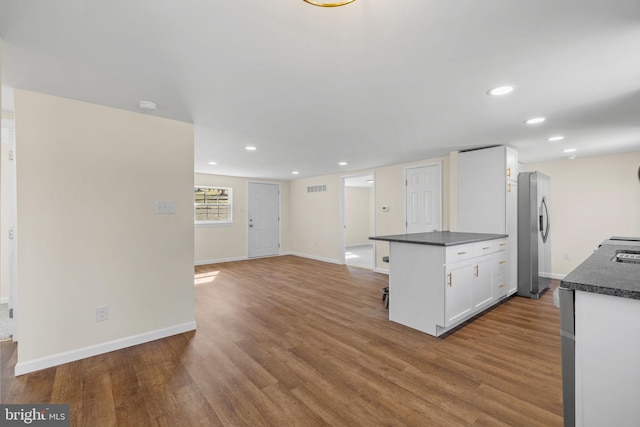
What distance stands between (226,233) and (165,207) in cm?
433

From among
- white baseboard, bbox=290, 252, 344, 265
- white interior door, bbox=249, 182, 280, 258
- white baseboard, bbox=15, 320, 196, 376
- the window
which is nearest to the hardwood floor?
white baseboard, bbox=15, 320, 196, 376

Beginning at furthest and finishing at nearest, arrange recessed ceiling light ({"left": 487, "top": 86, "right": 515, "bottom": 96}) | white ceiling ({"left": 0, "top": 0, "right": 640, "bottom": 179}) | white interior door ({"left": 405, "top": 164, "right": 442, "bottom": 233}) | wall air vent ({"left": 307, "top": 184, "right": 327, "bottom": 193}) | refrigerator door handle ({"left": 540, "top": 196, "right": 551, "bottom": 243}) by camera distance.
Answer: wall air vent ({"left": 307, "top": 184, "right": 327, "bottom": 193})
white interior door ({"left": 405, "top": 164, "right": 442, "bottom": 233})
refrigerator door handle ({"left": 540, "top": 196, "right": 551, "bottom": 243})
recessed ceiling light ({"left": 487, "top": 86, "right": 515, "bottom": 96})
white ceiling ({"left": 0, "top": 0, "right": 640, "bottom": 179})

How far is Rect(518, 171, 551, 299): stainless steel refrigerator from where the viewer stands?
3914 mm

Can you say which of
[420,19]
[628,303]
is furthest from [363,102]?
[628,303]

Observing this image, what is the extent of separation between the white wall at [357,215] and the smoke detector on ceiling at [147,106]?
801cm

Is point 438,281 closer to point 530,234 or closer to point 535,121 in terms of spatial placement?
point 535,121

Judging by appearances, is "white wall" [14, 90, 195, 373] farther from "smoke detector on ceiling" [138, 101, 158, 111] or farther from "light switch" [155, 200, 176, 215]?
"smoke detector on ceiling" [138, 101, 158, 111]

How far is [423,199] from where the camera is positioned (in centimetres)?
516

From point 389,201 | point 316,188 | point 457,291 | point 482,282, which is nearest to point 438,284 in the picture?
point 457,291

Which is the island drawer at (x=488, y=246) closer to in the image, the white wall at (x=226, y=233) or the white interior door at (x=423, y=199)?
the white interior door at (x=423, y=199)

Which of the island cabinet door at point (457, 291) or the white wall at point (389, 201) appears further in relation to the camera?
the white wall at point (389, 201)

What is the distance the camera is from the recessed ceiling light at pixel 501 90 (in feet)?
6.92

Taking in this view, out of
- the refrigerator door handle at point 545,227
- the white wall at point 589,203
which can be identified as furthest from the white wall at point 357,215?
the refrigerator door handle at point 545,227

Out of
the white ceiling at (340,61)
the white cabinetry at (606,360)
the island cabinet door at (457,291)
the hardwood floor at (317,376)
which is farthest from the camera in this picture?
the island cabinet door at (457,291)
